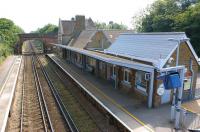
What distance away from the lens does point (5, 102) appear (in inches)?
608

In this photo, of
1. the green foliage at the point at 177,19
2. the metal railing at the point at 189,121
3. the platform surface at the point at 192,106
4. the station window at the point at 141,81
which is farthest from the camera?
the green foliage at the point at 177,19

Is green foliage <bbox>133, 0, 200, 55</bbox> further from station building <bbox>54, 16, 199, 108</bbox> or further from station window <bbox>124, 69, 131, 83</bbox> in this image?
station window <bbox>124, 69, 131, 83</bbox>

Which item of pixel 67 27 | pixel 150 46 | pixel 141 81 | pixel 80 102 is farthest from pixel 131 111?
pixel 67 27

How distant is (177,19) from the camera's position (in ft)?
112

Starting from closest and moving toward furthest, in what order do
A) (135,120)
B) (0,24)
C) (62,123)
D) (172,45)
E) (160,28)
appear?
(135,120)
(62,123)
(172,45)
(160,28)
(0,24)

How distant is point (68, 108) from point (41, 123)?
2712 millimetres

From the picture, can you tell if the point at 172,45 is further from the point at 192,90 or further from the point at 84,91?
the point at 84,91

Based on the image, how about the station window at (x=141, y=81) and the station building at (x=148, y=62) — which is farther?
the station window at (x=141, y=81)

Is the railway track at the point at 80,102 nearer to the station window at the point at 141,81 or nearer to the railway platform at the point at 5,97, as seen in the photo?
the station window at the point at 141,81

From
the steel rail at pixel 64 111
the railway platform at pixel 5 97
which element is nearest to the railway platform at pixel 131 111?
the steel rail at pixel 64 111

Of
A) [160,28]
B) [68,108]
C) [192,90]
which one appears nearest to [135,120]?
[68,108]

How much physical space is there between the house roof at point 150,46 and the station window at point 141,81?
1.15m

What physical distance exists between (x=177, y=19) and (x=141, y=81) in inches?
908

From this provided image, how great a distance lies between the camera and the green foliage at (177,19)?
30562 mm
